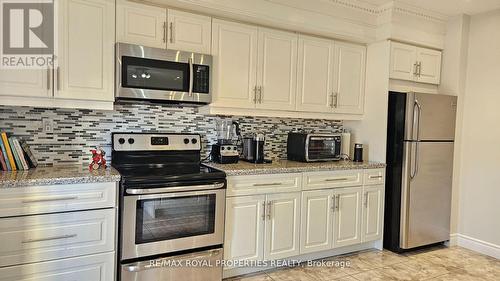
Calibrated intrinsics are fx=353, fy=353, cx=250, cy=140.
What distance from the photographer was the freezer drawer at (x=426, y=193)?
353 centimetres

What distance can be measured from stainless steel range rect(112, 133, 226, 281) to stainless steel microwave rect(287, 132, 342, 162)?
3.38 ft

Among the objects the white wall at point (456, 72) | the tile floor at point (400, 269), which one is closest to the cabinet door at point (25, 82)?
the tile floor at point (400, 269)

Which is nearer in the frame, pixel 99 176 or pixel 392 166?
pixel 99 176

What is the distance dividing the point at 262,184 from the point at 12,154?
1803 mm

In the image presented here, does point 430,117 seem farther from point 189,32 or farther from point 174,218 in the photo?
point 174,218

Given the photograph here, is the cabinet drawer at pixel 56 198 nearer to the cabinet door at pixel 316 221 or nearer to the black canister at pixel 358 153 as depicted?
the cabinet door at pixel 316 221

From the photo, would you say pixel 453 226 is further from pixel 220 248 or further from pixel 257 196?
pixel 220 248

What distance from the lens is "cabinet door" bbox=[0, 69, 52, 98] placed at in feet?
7.38

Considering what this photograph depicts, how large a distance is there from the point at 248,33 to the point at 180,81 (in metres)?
0.78

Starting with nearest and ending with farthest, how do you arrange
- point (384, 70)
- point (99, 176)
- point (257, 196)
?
point (99, 176), point (257, 196), point (384, 70)

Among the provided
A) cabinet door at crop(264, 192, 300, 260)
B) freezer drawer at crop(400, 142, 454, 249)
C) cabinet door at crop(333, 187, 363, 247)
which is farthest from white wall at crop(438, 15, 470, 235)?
cabinet door at crop(264, 192, 300, 260)

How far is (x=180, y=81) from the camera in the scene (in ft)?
9.11

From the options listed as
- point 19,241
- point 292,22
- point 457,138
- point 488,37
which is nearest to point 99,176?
point 19,241

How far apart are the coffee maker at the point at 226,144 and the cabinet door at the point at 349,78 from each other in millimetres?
1105
